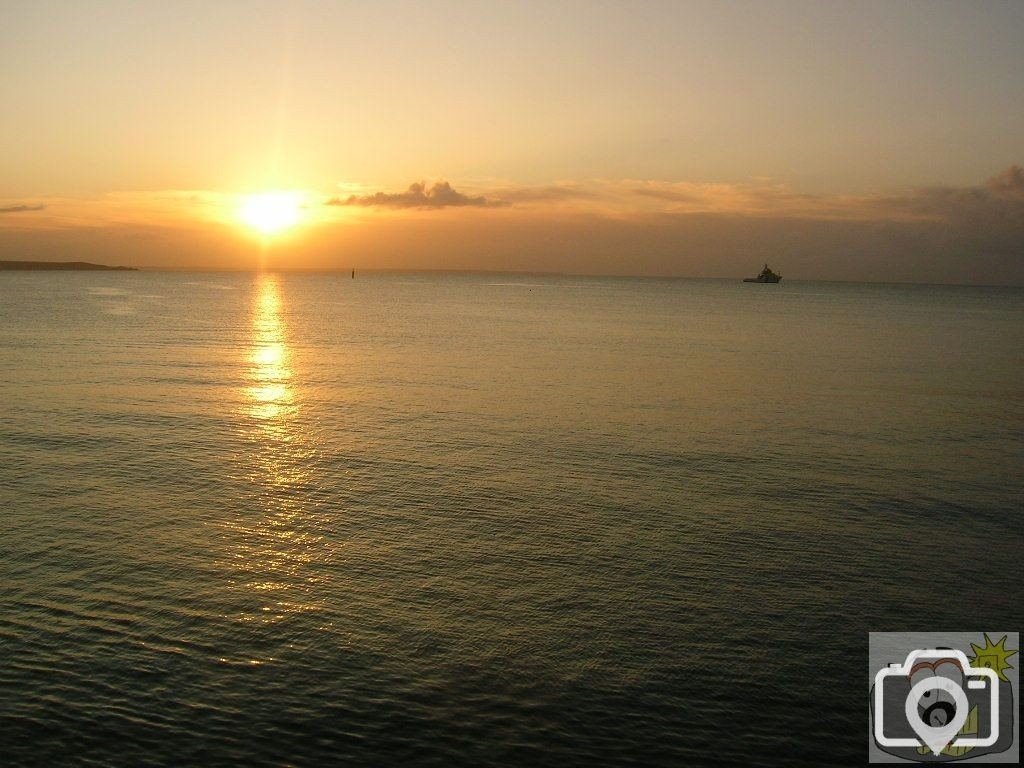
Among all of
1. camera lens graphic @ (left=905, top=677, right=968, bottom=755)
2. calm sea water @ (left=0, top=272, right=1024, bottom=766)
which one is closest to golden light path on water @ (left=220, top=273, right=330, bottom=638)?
calm sea water @ (left=0, top=272, right=1024, bottom=766)

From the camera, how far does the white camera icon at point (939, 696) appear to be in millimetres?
16969

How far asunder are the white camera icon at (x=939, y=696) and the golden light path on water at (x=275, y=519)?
13.8 metres

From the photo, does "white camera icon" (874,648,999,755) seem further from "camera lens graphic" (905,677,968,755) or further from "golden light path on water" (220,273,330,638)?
"golden light path on water" (220,273,330,638)

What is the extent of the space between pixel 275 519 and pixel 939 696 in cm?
2068

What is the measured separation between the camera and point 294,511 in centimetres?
2986

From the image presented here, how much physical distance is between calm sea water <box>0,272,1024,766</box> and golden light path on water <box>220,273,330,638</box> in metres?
0.16

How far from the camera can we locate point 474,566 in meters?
24.6

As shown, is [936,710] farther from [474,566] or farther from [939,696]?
[474,566]

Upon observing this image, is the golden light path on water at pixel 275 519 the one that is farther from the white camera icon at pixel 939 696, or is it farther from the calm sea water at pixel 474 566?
the white camera icon at pixel 939 696

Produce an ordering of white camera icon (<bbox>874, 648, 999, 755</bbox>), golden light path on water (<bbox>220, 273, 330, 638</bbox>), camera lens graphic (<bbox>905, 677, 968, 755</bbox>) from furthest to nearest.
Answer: golden light path on water (<bbox>220, 273, 330, 638</bbox>), camera lens graphic (<bbox>905, 677, 968, 755</bbox>), white camera icon (<bbox>874, 648, 999, 755</bbox>)

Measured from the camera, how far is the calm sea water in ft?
54.4

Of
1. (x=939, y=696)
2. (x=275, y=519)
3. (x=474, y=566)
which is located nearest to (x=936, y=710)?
(x=939, y=696)

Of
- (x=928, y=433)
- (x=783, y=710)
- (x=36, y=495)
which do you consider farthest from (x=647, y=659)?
(x=928, y=433)

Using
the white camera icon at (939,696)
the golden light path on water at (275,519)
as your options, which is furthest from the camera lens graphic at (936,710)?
the golden light path on water at (275,519)
